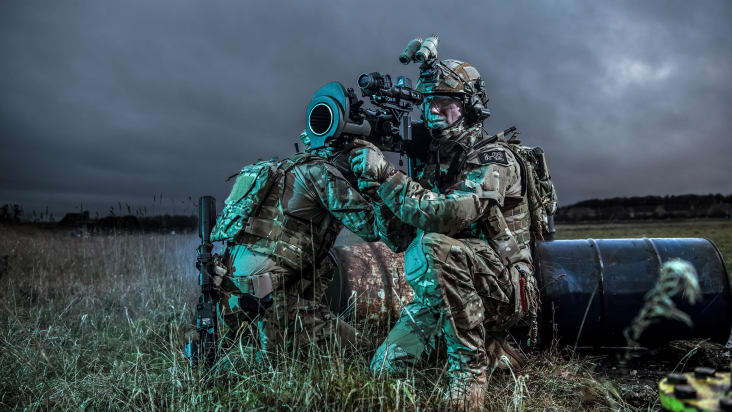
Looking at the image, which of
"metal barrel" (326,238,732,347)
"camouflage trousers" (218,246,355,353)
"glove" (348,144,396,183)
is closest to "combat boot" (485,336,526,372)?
"metal barrel" (326,238,732,347)

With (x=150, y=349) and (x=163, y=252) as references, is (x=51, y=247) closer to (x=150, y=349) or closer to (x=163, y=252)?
(x=163, y=252)

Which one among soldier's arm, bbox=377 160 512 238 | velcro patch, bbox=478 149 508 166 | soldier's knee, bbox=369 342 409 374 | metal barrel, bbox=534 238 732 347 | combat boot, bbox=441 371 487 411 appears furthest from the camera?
metal barrel, bbox=534 238 732 347

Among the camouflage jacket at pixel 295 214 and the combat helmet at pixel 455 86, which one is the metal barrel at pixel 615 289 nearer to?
the combat helmet at pixel 455 86

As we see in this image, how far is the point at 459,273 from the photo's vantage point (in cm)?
307

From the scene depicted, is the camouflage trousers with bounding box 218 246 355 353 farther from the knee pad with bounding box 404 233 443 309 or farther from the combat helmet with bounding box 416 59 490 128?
the combat helmet with bounding box 416 59 490 128

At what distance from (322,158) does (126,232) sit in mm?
7030

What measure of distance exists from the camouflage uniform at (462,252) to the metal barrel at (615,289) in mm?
762

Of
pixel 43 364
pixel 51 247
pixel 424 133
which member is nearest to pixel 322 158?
pixel 424 133

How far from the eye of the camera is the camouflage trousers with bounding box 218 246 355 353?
370 cm

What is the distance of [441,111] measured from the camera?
3.84m

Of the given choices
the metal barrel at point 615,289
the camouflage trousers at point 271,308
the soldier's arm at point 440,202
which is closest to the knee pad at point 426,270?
the soldier's arm at point 440,202

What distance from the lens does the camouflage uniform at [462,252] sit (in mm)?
3031

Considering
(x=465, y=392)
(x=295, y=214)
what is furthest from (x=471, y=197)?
(x=295, y=214)

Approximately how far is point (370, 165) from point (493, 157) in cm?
85
